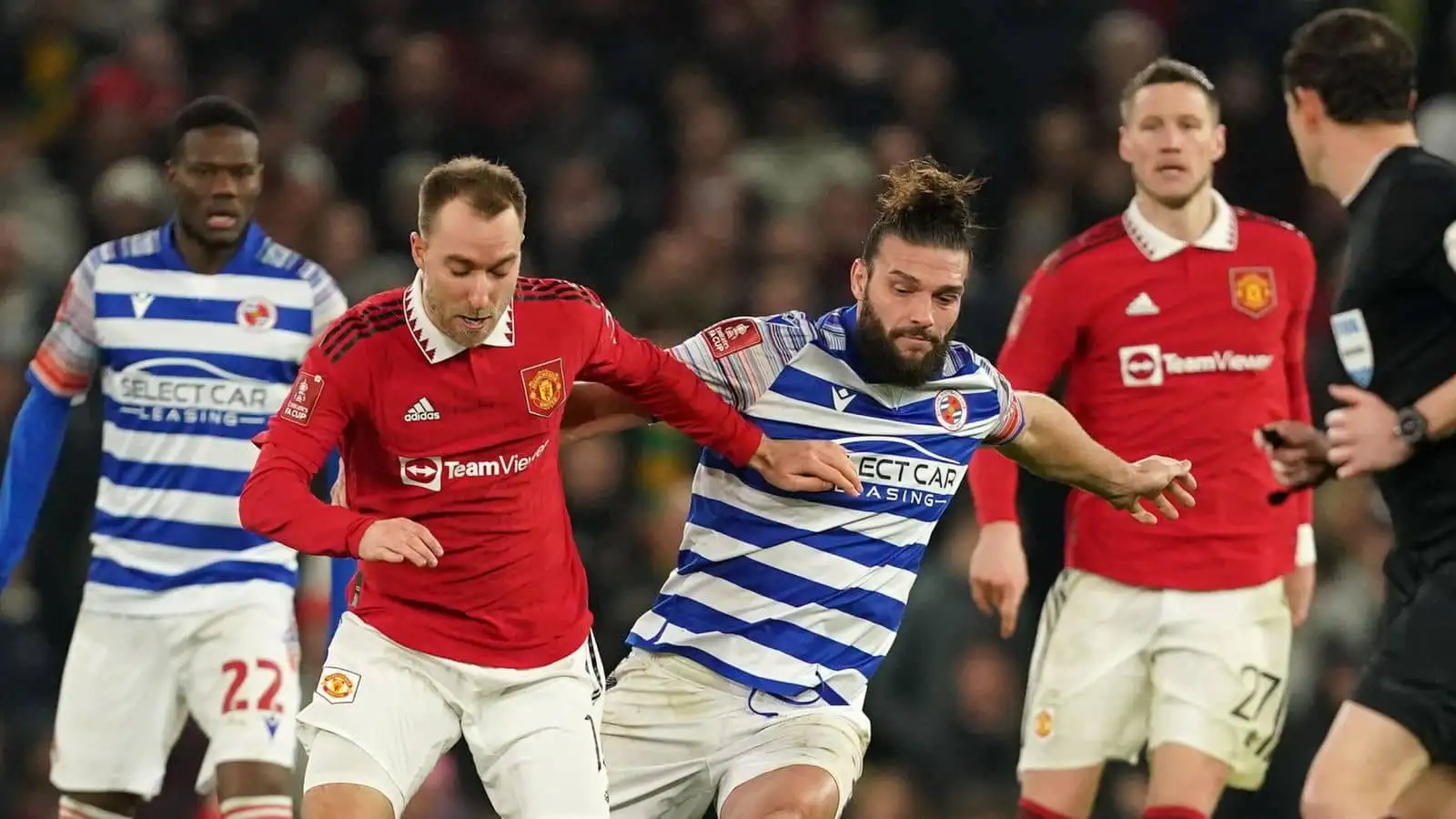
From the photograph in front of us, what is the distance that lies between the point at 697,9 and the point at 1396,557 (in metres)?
7.48

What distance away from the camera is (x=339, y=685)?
4723 mm

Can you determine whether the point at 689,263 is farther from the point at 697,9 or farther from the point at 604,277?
the point at 697,9

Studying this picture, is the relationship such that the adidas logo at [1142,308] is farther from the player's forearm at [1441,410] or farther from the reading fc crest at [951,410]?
the player's forearm at [1441,410]

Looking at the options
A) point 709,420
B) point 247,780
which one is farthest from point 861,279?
point 247,780

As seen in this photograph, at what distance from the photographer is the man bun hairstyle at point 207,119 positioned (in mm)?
6078

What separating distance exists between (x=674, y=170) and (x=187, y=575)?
5.41 metres

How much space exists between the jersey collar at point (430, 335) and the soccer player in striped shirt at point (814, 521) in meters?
0.51

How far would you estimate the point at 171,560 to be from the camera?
19.8 ft

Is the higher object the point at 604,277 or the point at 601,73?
the point at 601,73

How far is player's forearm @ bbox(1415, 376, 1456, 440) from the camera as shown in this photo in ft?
15.3

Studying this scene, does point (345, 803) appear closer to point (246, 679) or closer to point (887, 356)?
point (246, 679)

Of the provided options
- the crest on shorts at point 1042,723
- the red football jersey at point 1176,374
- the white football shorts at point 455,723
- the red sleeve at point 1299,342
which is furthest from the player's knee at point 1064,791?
the white football shorts at point 455,723

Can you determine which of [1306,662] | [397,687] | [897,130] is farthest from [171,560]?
[897,130]

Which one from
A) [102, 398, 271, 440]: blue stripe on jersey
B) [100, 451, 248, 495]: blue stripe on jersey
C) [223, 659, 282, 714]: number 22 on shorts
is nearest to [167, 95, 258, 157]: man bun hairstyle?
[102, 398, 271, 440]: blue stripe on jersey
